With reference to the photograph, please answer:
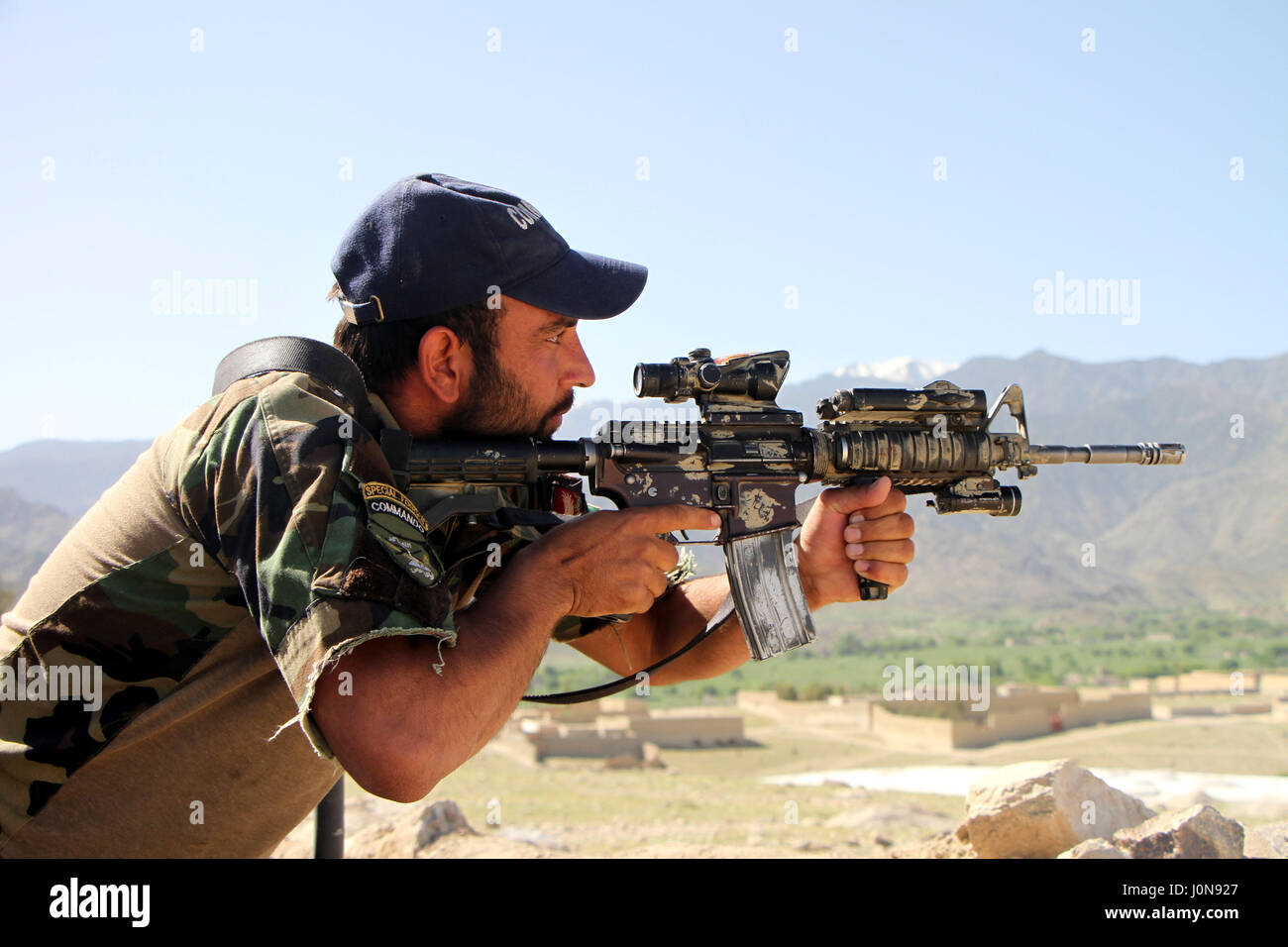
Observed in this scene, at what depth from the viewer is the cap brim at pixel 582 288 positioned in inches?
127

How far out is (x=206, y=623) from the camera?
2773 millimetres

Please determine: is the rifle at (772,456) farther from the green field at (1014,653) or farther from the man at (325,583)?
the green field at (1014,653)

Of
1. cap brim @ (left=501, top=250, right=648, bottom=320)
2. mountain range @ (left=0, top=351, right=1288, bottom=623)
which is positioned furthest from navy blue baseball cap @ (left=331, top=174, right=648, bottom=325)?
mountain range @ (left=0, top=351, right=1288, bottom=623)

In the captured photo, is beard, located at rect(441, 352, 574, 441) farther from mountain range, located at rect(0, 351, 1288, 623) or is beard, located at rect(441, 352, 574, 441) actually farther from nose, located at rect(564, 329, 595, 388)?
mountain range, located at rect(0, 351, 1288, 623)

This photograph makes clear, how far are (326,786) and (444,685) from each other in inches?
46.2

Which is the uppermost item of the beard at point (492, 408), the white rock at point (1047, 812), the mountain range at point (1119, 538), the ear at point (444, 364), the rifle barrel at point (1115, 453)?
the ear at point (444, 364)

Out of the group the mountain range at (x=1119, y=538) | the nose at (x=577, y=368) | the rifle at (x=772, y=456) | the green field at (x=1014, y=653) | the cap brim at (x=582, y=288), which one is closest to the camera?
the cap brim at (x=582, y=288)

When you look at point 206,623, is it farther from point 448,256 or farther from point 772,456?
point 772,456

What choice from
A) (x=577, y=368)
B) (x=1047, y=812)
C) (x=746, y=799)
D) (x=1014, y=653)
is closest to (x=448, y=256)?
(x=577, y=368)

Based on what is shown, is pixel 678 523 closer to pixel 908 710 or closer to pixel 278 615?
pixel 278 615

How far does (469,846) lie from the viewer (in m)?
7.57

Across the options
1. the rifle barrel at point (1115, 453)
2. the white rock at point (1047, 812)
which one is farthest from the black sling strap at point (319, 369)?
the white rock at point (1047, 812)
